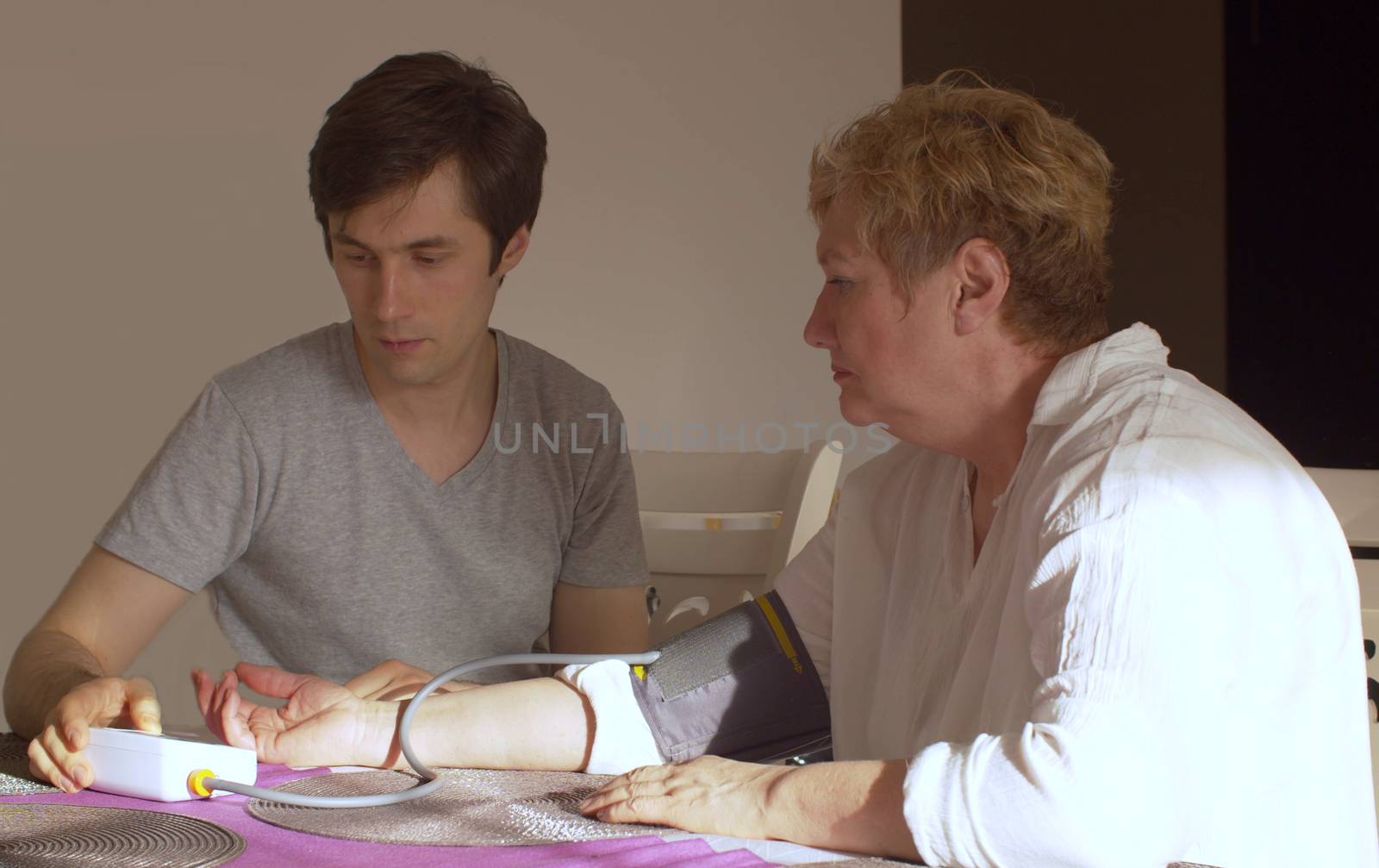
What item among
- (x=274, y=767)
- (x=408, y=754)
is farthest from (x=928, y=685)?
(x=274, y=767)

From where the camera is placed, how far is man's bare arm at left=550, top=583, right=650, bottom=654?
1.65 m

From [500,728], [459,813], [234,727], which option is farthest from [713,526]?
[459,813]

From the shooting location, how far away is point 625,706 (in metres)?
1.20

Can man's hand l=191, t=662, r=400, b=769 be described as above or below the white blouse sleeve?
below

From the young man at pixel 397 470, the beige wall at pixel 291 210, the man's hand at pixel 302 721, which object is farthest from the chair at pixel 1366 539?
the beige wall at pixel 291 210

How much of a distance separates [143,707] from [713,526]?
1319 millimetres

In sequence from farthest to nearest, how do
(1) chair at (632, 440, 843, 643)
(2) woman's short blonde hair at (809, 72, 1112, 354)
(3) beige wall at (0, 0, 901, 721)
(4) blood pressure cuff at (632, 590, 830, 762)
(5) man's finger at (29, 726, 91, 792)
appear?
(3) beige wall at (0, 0, 901, 721) → (1) chair at (632, 440, 843, 643) → (4) blood pressure cuff at (632, 590, 830, 762) → (2) woman's short blonde hair at (809, 72, 1112, 354) → (5) man's finger at (29, 726, 91, 792)

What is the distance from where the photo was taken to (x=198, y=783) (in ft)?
3.06

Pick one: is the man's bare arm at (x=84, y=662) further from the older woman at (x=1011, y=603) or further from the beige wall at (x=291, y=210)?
the beige wall at (x=291, y=210)

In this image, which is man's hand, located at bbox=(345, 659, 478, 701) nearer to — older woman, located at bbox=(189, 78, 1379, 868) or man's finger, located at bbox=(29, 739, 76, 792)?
older woman, located at bbox=(189, 78, 1379, 868)

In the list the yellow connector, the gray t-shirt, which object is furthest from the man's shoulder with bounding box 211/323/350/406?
the yellow connector

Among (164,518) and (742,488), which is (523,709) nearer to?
(164,518)

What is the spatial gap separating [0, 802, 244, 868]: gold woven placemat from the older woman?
8.4 inches

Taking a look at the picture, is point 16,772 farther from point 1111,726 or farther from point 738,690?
point 1111,726
